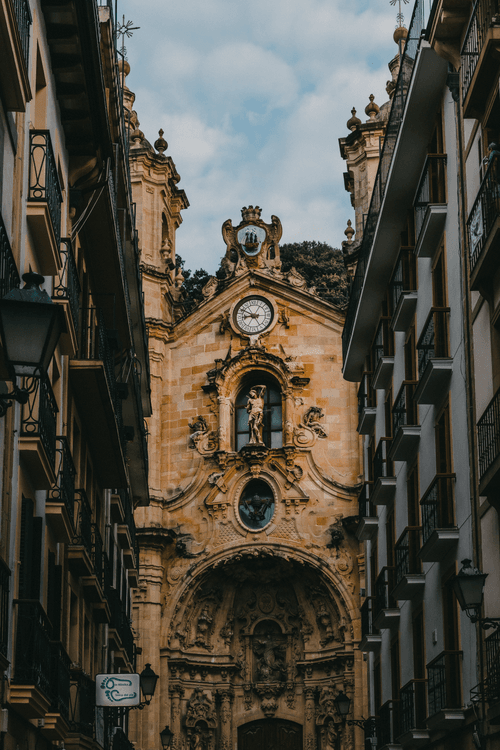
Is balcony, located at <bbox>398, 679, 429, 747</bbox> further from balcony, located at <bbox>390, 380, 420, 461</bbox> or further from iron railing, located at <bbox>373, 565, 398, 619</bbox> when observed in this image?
balcony, located at <bbox>390, 380, 420, 461</bbox>

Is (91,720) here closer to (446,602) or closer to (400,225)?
(446,602)

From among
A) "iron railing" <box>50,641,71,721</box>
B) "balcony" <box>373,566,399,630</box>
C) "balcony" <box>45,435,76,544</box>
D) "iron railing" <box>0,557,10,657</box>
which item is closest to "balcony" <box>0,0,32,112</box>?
"iron railing" <box>0,557,10,657</box>

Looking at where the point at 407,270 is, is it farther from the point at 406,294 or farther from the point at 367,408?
the point at 367,408

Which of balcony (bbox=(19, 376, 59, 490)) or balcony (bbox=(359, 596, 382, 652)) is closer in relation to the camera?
balcony (bbox=(19, 376, 59, 490))

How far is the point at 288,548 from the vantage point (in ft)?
135

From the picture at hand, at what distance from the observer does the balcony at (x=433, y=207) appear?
19.1 metres

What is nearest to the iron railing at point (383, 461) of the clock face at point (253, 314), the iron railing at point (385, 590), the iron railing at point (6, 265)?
the iron railing at point (385, 590)

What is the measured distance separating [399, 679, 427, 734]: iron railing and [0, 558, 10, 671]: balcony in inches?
343

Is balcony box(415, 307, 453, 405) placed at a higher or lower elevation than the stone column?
higher

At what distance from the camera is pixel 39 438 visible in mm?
14148

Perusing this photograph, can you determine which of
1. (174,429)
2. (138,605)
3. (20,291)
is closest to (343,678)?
(138,605)

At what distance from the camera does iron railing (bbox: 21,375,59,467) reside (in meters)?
14.4

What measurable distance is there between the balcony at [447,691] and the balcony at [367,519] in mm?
8285

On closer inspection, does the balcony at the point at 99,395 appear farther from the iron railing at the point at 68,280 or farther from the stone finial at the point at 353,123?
the stone finial at the point at 353,123
